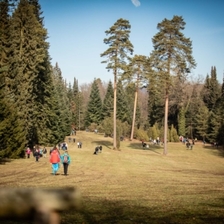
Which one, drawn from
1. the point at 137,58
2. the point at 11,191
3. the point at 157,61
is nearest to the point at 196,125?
the point at 137,58

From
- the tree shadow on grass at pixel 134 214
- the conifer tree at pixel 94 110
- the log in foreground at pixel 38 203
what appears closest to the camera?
the log in foreground at pixel 38 203

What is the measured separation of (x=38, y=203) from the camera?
72.5 inches

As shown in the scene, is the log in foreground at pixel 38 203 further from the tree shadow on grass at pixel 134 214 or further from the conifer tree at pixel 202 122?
the conifer tree at pixel 202 122

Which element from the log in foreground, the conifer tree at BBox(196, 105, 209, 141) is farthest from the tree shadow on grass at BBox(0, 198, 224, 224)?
the conifer tree at BBox(196, 105, 209, 141)

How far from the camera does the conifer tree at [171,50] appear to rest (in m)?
37.4

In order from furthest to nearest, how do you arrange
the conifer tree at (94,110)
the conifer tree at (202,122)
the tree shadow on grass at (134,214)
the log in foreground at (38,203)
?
the conifer tree at (94,110), the conifer tree at (202,122), the tree shadow on grass at (134,214), the log in foreground at (38,203)

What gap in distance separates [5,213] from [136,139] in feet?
211

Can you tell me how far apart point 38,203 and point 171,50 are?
37.8 meters

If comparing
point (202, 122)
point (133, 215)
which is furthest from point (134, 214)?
point (202, 122)

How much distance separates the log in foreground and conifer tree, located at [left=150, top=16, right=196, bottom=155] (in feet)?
121

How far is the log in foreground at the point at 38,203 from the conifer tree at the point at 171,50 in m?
37.0

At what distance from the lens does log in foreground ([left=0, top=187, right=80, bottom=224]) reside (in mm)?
1822

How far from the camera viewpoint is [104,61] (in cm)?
4178

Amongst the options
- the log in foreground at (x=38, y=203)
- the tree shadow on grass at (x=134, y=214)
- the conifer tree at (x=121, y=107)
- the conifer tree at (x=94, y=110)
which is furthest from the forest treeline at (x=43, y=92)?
the log in foreground at (x=38, y=203)
